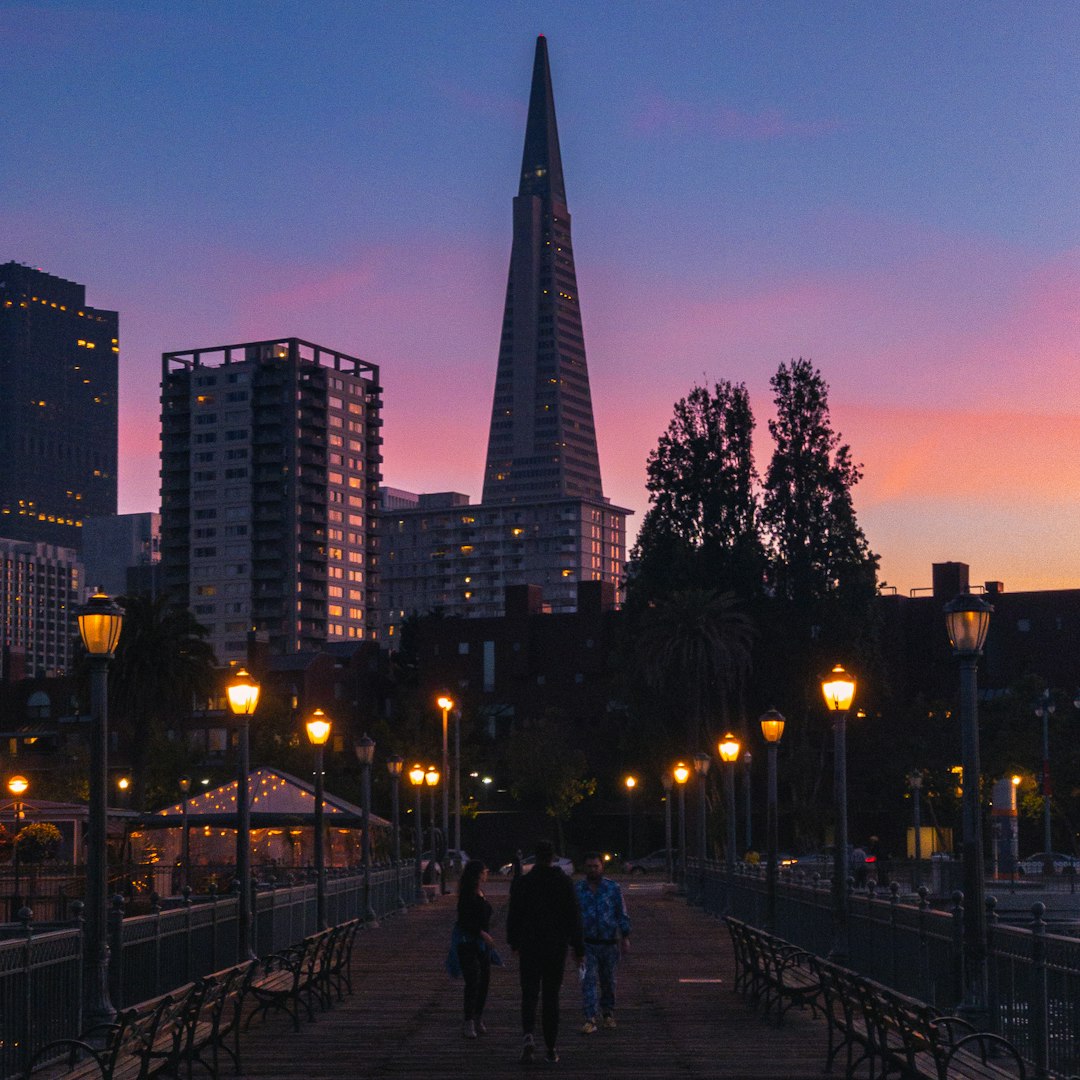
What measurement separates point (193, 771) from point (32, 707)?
35.9m

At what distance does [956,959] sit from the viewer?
54.7ft

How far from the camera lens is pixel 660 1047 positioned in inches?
709

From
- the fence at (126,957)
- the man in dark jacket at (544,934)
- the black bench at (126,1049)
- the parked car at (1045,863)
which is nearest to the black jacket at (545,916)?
the man in dark jacket at (544,934)

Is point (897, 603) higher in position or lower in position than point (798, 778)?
higher

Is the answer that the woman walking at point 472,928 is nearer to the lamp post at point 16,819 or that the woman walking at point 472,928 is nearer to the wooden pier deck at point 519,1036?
the wooden pier deck at point 519,1036

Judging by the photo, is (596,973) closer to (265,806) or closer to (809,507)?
(265,806)

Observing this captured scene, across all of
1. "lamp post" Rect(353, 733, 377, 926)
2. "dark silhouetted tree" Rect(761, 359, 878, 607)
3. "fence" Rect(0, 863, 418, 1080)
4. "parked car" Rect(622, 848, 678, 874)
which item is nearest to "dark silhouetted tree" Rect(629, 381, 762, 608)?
"dark silhouetted tree" Rect(761, 359, 878, 607)

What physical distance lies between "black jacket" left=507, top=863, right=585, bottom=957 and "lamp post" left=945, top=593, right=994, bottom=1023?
354 cm

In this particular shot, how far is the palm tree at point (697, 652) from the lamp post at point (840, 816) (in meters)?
53.5

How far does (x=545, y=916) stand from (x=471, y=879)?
4.71 ft

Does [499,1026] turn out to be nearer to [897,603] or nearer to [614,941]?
[614,941]

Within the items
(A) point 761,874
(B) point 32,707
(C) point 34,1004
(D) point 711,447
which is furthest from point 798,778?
(C) point 34,1004

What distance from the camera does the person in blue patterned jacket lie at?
62.5 ft

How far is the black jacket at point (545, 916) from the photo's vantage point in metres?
16.8
